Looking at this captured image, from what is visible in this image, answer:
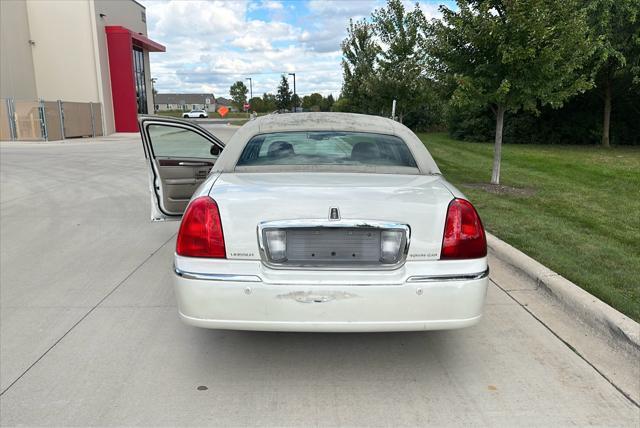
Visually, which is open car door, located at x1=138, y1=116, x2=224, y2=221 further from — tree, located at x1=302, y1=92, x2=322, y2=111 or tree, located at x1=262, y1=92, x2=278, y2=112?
tree, located at x1=302, y1=92, x2=322, y2=111

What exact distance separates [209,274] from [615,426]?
224cm

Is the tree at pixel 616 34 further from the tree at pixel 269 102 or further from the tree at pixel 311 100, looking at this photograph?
the tree at pixel 311 100

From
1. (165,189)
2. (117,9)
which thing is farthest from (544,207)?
(117,9)

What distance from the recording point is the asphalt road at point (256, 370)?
2697 millimetres

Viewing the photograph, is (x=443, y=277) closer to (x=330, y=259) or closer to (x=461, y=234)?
(x=461, y=234)

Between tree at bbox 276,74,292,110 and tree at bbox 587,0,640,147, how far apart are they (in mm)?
55950

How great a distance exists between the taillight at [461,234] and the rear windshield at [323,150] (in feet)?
2.91

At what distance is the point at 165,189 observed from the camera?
5.49 m

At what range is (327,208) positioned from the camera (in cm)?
275

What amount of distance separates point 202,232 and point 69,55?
1242 inches

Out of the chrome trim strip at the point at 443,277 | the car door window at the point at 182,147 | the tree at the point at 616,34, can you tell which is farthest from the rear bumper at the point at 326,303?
the tree at the point at 616,34

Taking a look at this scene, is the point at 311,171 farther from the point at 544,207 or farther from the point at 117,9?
the point at 117,9

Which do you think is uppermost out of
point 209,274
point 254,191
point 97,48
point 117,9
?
point 117,9

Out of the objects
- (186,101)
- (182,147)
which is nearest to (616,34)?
(182,147)
